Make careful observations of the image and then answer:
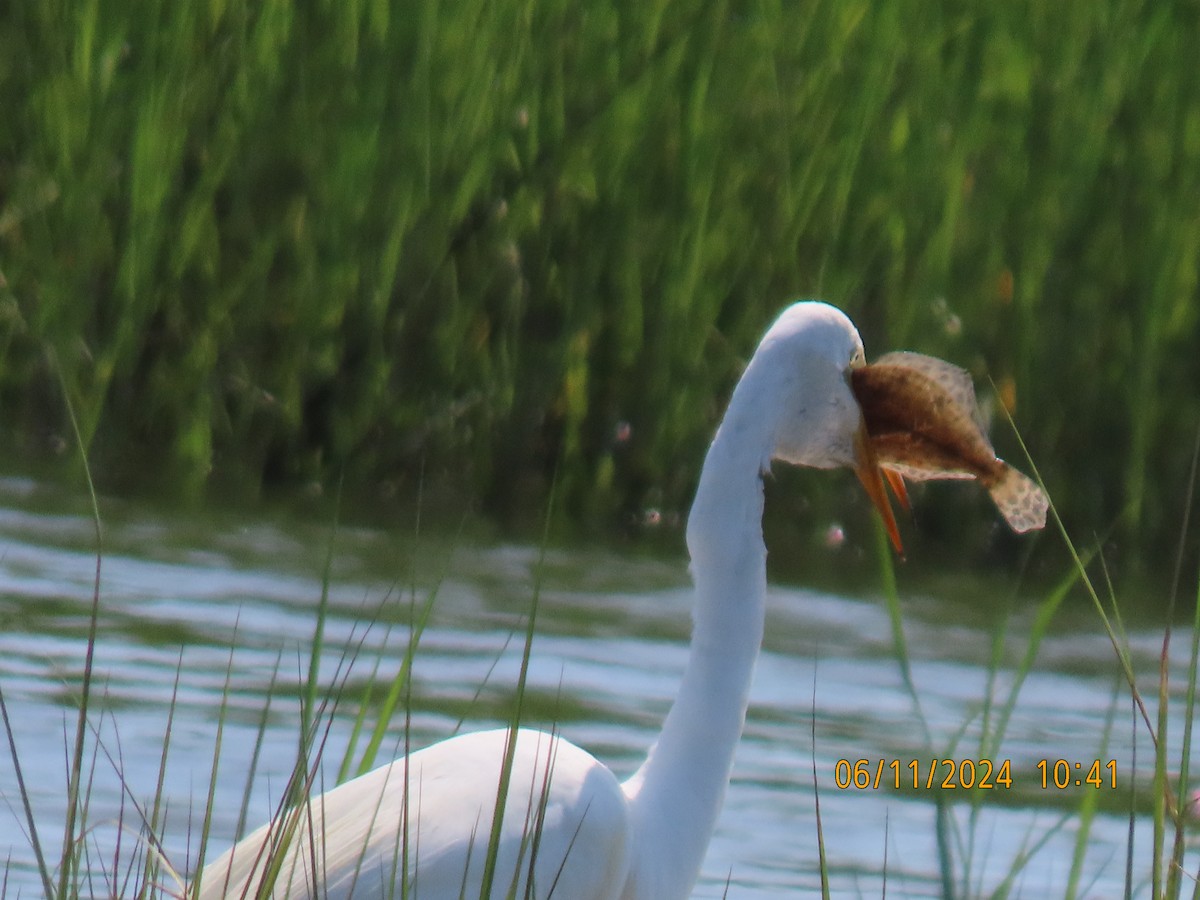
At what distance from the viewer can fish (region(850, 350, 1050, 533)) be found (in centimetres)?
256

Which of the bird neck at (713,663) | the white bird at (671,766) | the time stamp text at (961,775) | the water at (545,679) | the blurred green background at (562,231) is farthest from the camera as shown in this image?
the blurred green background at (562,231)

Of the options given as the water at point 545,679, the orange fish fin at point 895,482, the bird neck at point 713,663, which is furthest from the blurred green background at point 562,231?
the bird neck at point 713,663

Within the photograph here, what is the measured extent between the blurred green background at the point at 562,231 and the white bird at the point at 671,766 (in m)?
2.26

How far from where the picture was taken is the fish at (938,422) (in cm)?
256

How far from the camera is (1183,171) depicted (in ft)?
16.5

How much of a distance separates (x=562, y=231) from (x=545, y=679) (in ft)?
3.84

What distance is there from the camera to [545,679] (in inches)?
168

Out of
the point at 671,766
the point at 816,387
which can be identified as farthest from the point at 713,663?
the point at 816,387

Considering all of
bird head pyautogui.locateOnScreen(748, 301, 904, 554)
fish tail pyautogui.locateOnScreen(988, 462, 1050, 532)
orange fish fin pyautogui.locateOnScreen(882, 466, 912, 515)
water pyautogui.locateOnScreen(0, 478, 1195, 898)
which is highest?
bird head pyautogui.locateOnScreen(748, 301, 904, 554)

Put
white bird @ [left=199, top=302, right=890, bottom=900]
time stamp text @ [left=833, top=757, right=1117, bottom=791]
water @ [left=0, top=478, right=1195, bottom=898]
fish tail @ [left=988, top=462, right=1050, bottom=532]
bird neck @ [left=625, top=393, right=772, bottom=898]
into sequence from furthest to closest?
1. time stamp text @ [left=833, top=757, right=1117, bottom=791]
2. water @ [left=0, top=478, right=1195, bottom=898]
3. fish tail @ [left=988, top=462, right=1050, bottom=532]
4. bird neck @ [left=625, top=393, right=772, bottom=898]
5. white bird @ [left=199, top=302, right=890, bottom=900]

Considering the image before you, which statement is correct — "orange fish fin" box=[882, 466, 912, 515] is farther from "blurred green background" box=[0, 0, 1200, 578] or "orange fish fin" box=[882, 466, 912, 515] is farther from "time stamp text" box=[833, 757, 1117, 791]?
"blurred green background" box=[0, 0, 1200, 578]

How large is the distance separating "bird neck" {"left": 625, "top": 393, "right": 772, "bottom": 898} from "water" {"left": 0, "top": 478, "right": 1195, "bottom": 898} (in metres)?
0.85

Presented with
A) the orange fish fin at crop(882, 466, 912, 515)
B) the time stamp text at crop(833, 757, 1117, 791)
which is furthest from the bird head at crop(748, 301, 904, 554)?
the time stamp text at crop(833, 757, 1117, 791)

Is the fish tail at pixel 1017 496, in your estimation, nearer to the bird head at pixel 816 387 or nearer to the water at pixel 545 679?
the bird head at pixel 816 387
